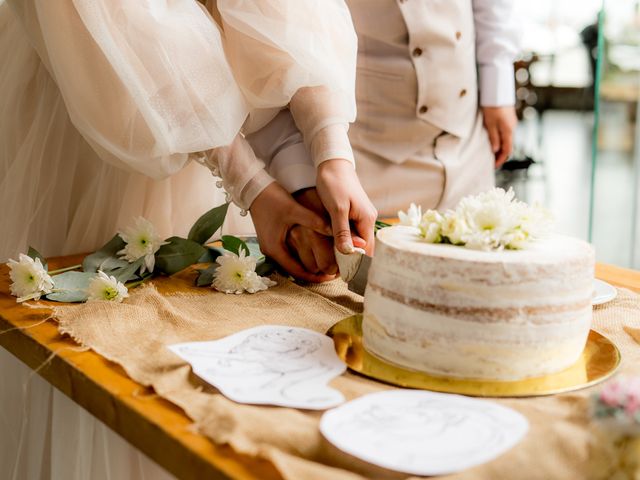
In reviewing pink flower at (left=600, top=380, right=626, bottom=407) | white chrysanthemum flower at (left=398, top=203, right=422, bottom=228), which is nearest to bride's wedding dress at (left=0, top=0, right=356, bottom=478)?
white chrysanthemum flower at (left=398, top=203, right=422, bottom=228)

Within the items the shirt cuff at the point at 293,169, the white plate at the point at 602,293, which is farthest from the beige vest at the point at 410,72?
the white plate at the point at 602,293

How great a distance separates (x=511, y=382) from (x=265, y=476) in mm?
251

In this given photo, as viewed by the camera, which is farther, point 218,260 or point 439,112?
point 439,112

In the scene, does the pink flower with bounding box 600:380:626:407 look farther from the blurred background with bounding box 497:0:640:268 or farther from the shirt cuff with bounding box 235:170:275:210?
the shirt cuff with bounding box 235:170:275:210

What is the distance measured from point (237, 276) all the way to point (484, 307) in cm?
43

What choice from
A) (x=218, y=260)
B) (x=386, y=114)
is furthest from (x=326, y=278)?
(x=386, y=114)

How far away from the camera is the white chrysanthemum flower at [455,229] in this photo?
0.70 meters

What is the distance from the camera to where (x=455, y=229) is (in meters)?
0.71

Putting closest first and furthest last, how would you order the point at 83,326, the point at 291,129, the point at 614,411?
the point at 614,411
the point at 83,326
the point at 291,129

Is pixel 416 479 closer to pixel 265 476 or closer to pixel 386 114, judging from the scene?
pixel 265 476

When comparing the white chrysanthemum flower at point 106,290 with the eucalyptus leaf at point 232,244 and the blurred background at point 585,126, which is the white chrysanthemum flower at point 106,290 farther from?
the blurred background at point 585,126

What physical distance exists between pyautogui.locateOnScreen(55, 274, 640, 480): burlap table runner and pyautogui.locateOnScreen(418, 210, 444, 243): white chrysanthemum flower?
0.14 metres

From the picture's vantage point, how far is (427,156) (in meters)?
1.87

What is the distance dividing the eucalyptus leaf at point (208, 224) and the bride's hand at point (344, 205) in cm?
19
